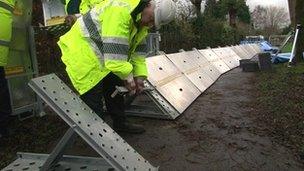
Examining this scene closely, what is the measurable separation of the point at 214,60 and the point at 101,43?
29.9 feet

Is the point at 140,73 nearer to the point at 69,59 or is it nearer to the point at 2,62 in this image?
the point at 69,59

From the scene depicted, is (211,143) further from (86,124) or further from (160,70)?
(160,70)

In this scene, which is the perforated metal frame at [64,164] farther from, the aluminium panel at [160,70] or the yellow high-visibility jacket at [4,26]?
the aluminium panel at [160,70]

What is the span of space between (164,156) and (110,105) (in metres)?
1.10

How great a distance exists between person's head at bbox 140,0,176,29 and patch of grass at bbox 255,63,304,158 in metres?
2.01

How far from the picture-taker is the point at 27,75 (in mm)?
6098

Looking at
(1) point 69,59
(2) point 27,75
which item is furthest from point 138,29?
(2) point 27,75

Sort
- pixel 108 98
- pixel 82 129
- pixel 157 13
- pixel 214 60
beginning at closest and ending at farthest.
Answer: pixel 82 129 < pixel 157 13 < pixel 108 98 < pixel 214 60

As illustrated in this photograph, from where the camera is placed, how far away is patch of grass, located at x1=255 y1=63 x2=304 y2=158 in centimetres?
505

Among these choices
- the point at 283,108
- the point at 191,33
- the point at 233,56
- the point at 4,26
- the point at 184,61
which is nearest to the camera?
the point at 4,26

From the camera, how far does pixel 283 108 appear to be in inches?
254

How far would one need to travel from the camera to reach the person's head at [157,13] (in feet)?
13.1

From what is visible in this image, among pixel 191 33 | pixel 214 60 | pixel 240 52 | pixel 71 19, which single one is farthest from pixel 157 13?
pixel 240 52

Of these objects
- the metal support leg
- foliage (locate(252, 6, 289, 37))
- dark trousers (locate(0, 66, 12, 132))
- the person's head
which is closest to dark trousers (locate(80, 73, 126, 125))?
the metal support leg
